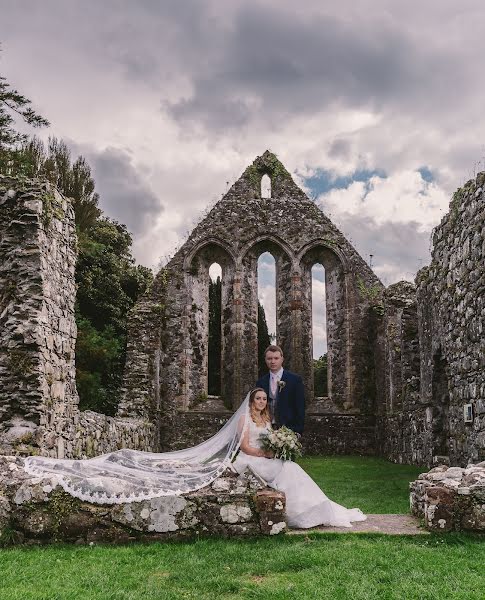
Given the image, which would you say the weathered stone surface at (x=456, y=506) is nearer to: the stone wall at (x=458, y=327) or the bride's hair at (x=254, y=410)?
the bride's hair at (x=254, y=410)

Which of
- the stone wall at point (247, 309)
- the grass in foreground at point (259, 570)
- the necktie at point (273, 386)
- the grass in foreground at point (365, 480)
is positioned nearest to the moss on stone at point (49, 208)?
the necktie at point (273, 386)

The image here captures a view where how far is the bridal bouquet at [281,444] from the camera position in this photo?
6.47 m

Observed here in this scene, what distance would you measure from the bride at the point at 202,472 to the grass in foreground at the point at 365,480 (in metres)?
2.14

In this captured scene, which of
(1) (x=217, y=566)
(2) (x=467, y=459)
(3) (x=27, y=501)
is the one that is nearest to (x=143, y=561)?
(1) (x=217, y=566)

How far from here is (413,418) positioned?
14.7 metres

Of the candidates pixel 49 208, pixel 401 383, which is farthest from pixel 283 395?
pixel 401 383

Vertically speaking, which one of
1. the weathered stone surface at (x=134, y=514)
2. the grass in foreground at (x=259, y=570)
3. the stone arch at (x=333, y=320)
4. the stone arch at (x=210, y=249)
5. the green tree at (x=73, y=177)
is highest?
the green tree at (x=73, y=177)

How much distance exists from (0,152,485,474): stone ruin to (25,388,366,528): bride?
225cm

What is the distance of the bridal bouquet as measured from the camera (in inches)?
255

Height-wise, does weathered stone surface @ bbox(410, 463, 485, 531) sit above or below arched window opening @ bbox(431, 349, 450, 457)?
below

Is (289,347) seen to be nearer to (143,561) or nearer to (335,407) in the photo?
(335,407)

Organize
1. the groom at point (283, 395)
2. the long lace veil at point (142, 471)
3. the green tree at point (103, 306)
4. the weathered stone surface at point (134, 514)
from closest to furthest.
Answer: the weathered stone surface at point (134, 514) → the long lace veil at point (142, 471) → the groom at point (283, 395) → the green tree at point (103, 306)

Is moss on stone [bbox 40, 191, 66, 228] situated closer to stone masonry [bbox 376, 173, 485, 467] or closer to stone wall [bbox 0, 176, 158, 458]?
stone wall [bbox 0, 176, 158, 458]

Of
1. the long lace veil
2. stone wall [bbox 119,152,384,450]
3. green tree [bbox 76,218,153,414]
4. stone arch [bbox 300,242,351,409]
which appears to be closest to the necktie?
the long lace veil
